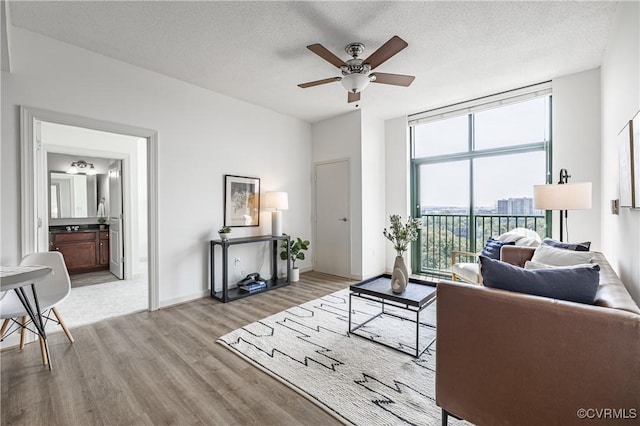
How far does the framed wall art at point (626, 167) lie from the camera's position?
179 centimetres

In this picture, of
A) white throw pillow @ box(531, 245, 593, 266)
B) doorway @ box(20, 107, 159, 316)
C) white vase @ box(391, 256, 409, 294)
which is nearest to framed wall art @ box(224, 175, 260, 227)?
doorway @ box(20, 107, 159, 316)

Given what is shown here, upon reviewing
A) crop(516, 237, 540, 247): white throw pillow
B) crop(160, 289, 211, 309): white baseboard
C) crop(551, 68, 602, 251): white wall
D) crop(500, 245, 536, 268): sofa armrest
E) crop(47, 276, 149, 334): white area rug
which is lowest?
crop(47, 276, 149, 334): white area rug

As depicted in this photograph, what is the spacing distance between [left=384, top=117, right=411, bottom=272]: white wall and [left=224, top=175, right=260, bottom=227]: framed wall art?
7.56 ft

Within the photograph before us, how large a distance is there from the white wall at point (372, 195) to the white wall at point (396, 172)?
3.5 inches

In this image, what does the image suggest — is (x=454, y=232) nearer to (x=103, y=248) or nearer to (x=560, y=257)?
(x=560, y=257)

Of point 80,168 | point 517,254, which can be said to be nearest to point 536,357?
point 517,254

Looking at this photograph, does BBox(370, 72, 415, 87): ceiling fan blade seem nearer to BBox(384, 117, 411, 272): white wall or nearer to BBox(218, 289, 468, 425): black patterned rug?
BBox(384, 117, 411, 272): white wall

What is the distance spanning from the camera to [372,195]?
4.74 m

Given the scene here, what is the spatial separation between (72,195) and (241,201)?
3.75m

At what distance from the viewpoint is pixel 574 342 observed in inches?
41.7

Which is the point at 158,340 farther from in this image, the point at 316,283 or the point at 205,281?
the point at 316,283

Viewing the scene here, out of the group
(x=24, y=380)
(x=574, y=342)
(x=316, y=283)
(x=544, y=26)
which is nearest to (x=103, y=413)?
(x=24, y=380)

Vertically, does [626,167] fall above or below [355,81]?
below

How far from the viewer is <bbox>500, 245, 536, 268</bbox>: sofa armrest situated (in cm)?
260
